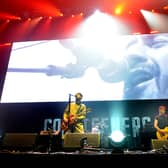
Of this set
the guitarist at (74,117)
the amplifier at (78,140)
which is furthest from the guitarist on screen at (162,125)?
the amplifier at (78,140)

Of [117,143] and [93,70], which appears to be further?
[93,70]

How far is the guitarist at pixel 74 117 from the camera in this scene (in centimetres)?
451

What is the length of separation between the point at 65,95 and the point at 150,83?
168 cm

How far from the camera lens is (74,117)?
4605mm

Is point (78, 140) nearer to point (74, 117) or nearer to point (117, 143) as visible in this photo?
point (117, 143)

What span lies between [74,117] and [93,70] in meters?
1.12

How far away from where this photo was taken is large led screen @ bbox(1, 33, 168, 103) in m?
5.02

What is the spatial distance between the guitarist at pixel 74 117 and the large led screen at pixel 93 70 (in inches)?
12.4

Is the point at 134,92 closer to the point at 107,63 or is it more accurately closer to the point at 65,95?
the point at 107,63
